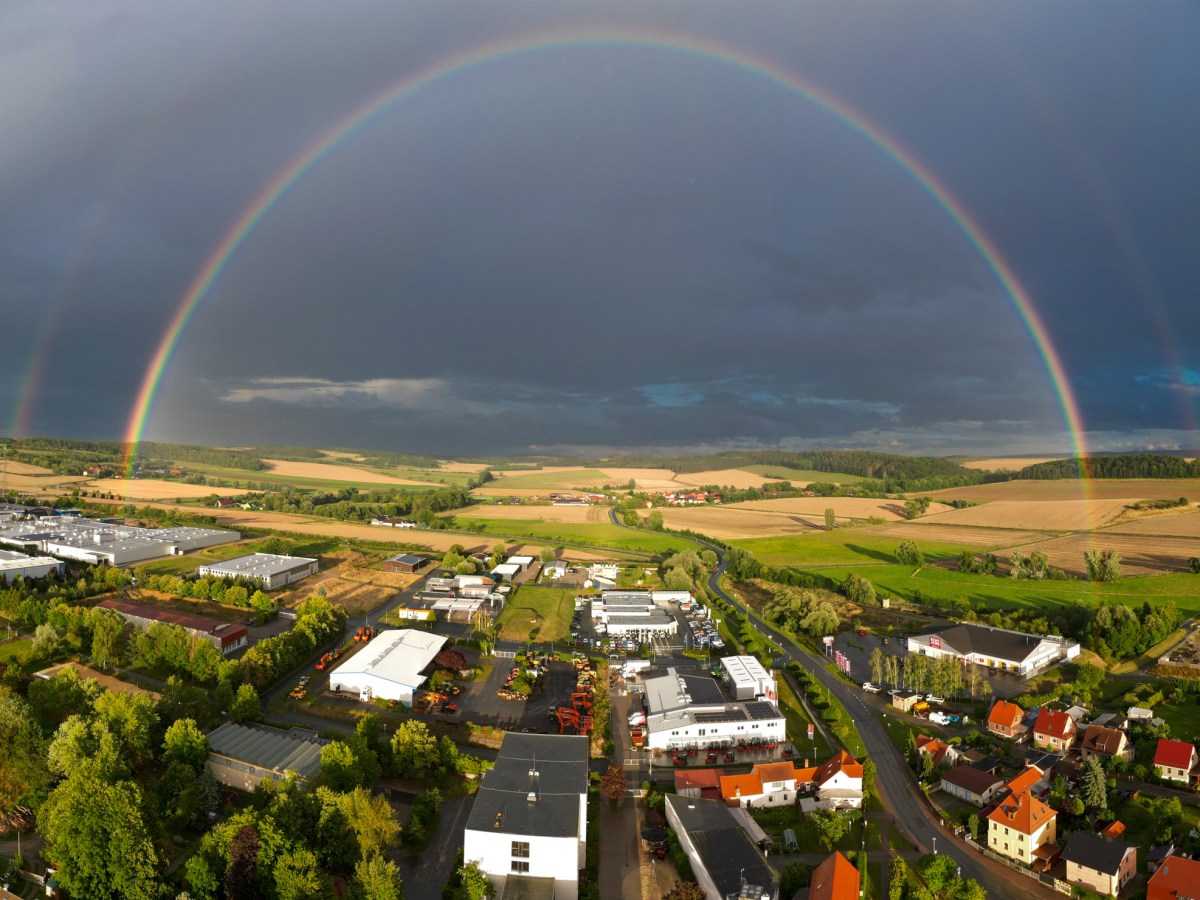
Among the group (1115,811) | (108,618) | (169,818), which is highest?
→ (108,618)

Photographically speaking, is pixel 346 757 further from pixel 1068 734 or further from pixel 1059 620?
pixel 1059 620

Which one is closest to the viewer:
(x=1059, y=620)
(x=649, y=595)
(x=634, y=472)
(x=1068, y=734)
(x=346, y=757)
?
(x=346, y=757)

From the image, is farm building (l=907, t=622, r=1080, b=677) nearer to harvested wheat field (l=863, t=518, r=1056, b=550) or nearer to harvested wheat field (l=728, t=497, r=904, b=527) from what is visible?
harvested wheat field (l=863, t=518, r=1056, b=550)

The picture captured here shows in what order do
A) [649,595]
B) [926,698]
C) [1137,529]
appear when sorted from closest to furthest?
[926,698] → [649,595] → [1137,529]

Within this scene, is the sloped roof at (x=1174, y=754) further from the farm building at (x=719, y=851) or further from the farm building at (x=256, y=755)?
the farm building at (x=256, y=755)

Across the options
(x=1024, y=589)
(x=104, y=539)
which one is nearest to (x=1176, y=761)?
(x=1024, y=589)

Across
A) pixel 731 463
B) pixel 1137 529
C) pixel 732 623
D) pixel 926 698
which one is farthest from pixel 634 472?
pixel 926 698
